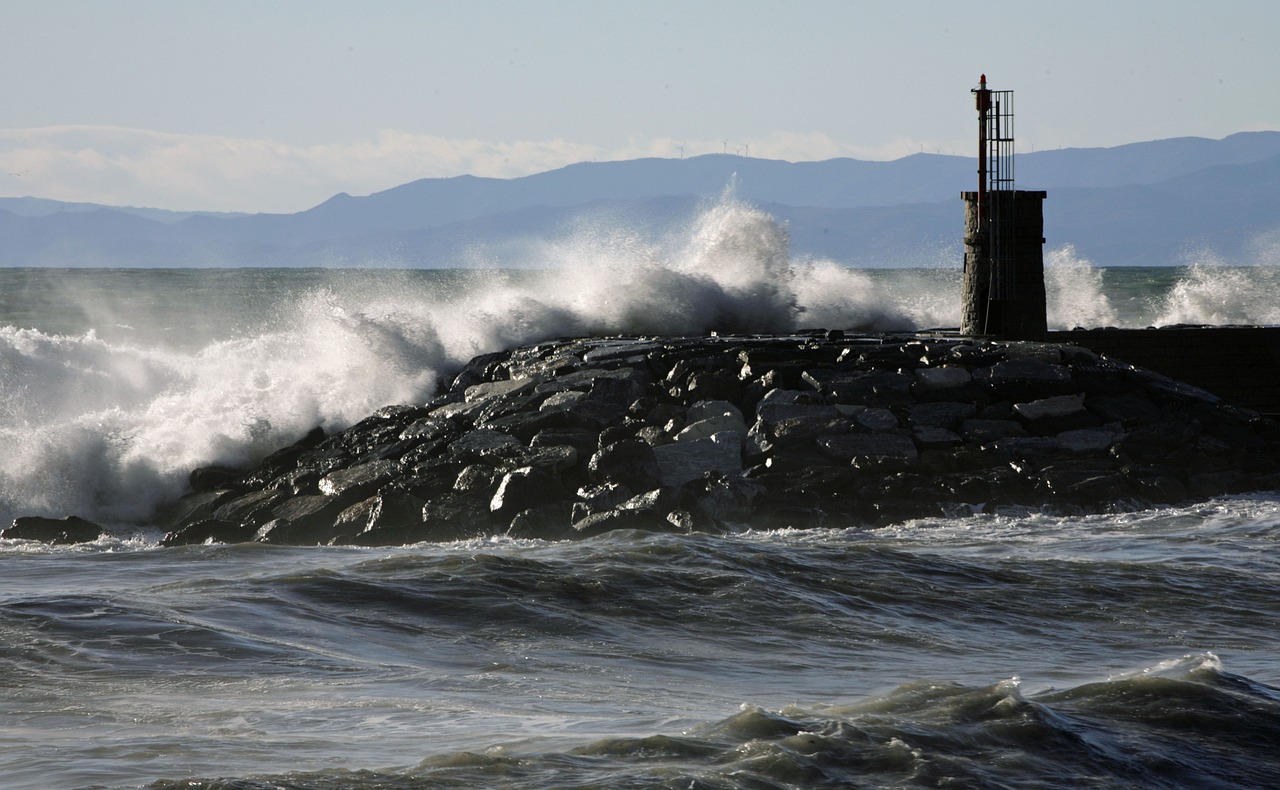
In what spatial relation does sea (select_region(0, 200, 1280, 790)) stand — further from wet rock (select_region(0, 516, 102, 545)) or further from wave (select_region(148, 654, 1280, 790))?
wet rock (select_region(0, 516, 102, 545))

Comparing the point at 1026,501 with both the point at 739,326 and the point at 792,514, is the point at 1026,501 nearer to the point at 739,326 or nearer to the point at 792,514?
the point at 792,514

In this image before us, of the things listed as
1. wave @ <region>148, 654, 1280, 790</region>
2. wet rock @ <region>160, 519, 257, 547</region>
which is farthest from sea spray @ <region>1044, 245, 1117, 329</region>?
wave @ <region>148, 654, 1280, 790</region>

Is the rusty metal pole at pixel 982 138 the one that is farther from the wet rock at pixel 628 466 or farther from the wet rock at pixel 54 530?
the wet rock at pixel 54 530

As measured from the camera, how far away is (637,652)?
21.7 feet

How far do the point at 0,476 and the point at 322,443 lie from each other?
2823 mm

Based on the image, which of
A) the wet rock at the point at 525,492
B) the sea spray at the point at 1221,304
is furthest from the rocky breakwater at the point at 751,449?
the sea spray at the point at 1221,304

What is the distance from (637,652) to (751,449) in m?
5.03

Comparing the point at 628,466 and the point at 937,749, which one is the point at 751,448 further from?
the point at 937,749

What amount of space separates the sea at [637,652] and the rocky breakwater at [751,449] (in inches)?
17.1

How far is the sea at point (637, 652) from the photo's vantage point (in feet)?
15.4

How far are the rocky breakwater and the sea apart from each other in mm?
433

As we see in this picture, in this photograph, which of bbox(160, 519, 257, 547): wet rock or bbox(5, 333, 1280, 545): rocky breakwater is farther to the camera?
bbox(160, 519, 257, 547): wet rock

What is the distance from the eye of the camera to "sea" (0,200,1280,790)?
4699 millimetres

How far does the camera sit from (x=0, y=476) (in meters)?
13.2
